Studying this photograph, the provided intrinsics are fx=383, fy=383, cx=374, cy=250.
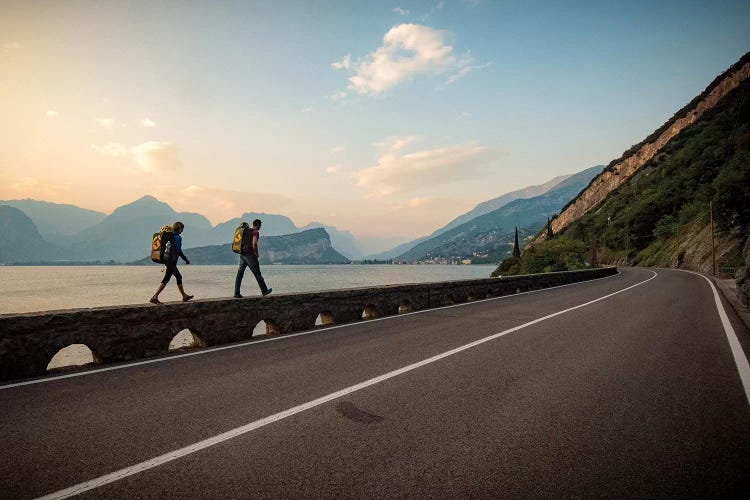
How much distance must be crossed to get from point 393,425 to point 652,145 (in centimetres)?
12517

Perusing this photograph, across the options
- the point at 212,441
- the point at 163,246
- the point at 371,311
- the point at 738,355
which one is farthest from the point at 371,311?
the point at 212,441

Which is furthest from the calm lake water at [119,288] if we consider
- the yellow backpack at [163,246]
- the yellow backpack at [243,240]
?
the yellow backpack at [163,246]

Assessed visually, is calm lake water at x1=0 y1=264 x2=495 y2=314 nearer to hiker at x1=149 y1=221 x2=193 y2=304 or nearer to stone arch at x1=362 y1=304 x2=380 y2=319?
stone arch at x1=362 y1=304 x2=380 y2=319

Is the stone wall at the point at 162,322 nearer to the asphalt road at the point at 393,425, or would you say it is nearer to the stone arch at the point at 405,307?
the stone arch at the point at 405,307

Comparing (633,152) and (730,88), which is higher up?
(730,88)

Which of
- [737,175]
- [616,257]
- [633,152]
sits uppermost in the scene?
[633,152]

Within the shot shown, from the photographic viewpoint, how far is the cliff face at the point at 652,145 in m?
82.4

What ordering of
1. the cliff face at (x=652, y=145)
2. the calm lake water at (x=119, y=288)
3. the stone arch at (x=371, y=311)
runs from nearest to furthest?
the stone arch at (x=371, y=311) → the calm lake water at (x=119, y=288) → the cliff face at (x=652, y=145)

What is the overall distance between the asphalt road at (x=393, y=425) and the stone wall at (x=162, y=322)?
2.07ft

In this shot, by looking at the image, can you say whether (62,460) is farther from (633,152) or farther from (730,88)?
(633,152)

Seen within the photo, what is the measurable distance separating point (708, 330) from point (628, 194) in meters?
94.6

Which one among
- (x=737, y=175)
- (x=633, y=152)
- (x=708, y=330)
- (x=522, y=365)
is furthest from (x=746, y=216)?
(x=633, y=152)

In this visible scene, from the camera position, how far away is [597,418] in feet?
11.6

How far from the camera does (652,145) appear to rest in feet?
331
